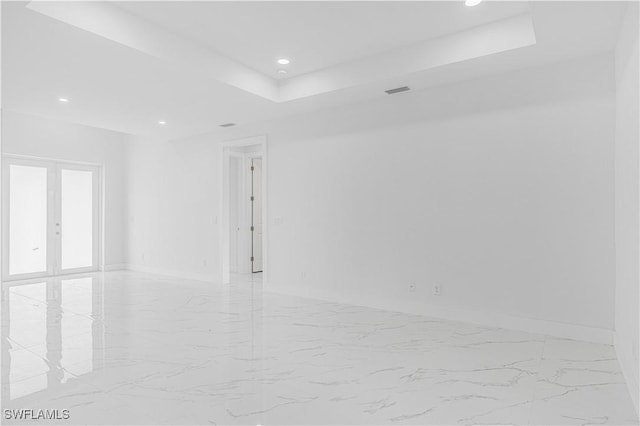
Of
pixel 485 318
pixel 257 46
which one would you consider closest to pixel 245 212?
pixel 257 46

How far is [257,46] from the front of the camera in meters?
3.96

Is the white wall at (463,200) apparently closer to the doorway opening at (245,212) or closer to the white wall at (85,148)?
the doorway opening at (245,212)

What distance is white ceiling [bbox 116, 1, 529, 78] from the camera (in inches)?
127

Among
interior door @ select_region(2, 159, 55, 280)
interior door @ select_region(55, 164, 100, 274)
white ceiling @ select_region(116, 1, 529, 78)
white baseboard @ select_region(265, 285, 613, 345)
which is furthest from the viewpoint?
interior door @ select_region(55, 164, 100, 274)

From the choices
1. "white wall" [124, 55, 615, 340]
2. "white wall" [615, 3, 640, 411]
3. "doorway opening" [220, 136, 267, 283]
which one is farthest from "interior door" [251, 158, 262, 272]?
"white wall" [615, 3, 640, 411]

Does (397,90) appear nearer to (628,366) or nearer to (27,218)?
(628,366)

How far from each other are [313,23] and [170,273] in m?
5.54

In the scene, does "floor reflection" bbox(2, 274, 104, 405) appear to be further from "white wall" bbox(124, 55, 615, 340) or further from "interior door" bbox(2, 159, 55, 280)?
A: "white wall" bbox(124, 55, 615, 340)

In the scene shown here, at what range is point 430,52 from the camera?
383 cm

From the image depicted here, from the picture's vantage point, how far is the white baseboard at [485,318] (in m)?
3.49

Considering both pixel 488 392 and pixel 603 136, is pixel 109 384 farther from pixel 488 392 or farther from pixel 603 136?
pixel 603 136

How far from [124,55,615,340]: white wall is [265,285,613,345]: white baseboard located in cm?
1

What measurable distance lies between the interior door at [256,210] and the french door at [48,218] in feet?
10.7

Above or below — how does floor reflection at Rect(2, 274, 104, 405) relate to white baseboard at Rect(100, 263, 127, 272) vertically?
below
